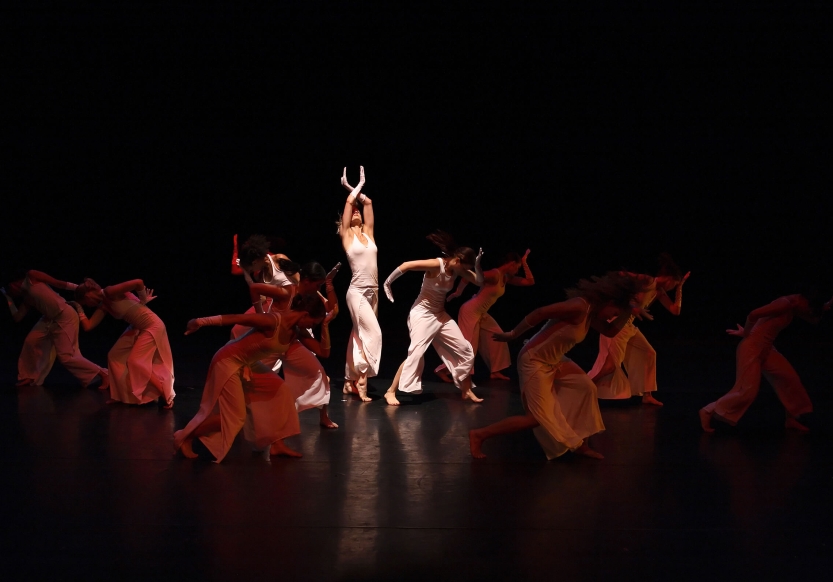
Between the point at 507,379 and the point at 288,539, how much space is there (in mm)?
4867

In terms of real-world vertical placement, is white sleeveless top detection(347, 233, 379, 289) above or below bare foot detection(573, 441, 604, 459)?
above

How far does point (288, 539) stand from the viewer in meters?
3.52

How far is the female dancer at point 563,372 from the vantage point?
482cm

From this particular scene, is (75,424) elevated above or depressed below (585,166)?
below

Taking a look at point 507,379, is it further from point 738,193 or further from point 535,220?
point 738,193

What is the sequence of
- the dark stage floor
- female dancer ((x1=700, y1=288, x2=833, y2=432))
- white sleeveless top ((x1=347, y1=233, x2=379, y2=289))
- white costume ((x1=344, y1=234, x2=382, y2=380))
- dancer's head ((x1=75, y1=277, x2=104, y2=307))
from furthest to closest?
white sleeveless top ((x1=347, y1=233, x2=379, y2=289)) < white costume ((x1=344, y1=234, x2=382, y2=380)) < dancer's head ((x1=75, y1=277, x2=104, y2=307)) < female dancer ((x1=700, y1=288, x2=833, y2=432)) < the dark stage floor

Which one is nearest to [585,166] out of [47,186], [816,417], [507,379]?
[507,379]

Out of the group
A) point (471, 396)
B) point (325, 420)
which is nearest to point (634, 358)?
point (471, 396)

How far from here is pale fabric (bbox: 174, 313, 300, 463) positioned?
481cm

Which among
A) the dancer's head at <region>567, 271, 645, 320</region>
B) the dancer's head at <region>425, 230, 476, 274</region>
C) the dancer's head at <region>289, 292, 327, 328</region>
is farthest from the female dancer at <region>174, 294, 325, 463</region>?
the dancer's head at <region>425, 230, 476, 274</region>

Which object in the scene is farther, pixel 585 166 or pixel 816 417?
pixel 585 166

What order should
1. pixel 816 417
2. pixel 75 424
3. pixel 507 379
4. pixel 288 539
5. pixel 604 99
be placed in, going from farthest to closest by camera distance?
pixel 604 99 → pixel 507 379 → pixel 816 417 → pixel 75 424 → pixel 288 539

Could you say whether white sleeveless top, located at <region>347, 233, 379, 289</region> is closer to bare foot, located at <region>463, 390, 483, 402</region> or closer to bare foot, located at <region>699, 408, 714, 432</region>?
bare foot, located at <region>463, 390, 483, 402</region>

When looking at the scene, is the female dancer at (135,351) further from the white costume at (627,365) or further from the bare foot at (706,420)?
the bare foot at (706,420)
